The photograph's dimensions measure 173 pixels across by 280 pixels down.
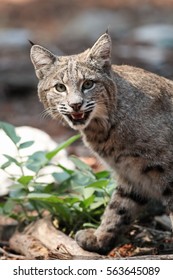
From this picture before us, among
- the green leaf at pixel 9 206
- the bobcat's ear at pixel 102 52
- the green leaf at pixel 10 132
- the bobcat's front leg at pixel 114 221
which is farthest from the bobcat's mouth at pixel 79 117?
the green leaf at pixel 9 206

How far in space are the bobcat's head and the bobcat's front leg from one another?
27.9 inches

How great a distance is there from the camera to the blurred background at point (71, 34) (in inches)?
451

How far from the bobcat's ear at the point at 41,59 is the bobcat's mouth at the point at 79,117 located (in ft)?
1.58

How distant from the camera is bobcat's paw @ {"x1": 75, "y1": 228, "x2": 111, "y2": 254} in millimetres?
5355

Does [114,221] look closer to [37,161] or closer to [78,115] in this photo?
[37,161]

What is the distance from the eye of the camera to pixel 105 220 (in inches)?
215

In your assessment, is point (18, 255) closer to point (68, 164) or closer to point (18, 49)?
point (68, 164)

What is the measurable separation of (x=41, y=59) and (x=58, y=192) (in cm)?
125

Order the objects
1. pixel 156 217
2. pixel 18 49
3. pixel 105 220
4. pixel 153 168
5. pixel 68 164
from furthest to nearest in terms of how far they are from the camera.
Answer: pixel 18 49 < pixel 68 164 < pixel 156 217 < pixel 105 220 < pixel 153 168

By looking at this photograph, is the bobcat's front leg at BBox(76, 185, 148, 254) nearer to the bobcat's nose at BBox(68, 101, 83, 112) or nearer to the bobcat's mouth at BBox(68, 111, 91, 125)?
the bobcat's mouth at BBox(68, 111, 91, 125)

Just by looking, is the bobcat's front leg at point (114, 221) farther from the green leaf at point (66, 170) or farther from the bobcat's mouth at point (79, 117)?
the bobcat's mouth at point (79, 117)

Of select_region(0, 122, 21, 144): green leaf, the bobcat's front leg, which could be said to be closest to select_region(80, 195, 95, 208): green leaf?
the bobcat's front leg
